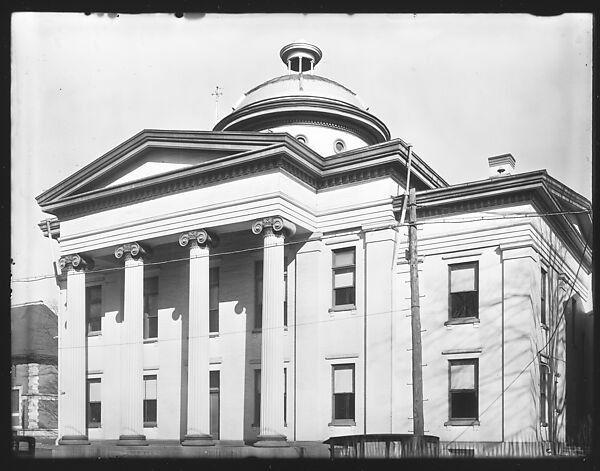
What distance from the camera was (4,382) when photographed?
465 inches

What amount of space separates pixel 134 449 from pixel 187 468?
9.81 metres

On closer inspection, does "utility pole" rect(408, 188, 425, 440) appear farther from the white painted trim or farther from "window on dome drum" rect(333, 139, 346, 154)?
"window on dome drum" rect(333, 139, 346, 154)

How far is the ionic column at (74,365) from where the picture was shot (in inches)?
1034

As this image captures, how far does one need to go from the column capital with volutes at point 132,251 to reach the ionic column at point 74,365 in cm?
195

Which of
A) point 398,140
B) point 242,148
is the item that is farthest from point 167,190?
point 398,140

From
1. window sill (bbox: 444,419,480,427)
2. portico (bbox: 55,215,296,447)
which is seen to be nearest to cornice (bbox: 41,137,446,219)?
portico (bbox: 55,215,296,447)

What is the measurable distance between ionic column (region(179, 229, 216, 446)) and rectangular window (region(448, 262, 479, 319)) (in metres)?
7.23

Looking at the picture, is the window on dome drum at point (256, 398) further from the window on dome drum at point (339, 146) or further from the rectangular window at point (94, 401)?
the window on dome drum at point (339, 146)

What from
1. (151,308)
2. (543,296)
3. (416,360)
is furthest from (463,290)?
(151,308)

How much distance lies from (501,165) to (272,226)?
25.0 ft

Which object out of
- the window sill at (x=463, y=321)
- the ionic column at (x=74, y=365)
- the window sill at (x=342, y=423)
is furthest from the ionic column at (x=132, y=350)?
the window sill at (x=463, y=321)

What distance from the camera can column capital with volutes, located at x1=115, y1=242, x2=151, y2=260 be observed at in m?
25.7

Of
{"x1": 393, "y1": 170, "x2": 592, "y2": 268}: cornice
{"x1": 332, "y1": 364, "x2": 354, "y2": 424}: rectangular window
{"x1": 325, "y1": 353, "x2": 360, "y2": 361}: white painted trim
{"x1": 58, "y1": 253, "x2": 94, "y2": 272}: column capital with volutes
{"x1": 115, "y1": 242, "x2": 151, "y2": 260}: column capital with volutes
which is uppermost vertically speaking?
{"x1": 393, "y1": 170, "x2": 592, "y2": 268}: cornice

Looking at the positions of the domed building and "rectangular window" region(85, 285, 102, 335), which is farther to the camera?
"rectangular window" region(85, 285, 102, 335)
